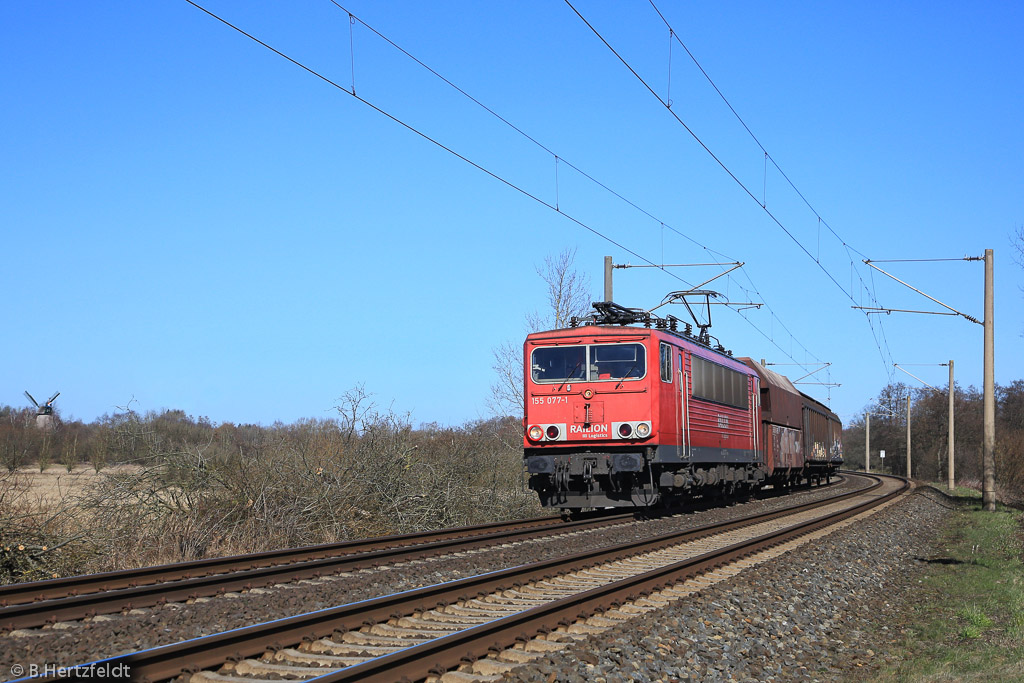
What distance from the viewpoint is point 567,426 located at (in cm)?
1750

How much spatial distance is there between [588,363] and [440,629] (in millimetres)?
10502

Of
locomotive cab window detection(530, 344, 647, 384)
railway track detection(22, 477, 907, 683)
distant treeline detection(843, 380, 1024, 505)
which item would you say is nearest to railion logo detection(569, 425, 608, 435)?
locomotive cab window detection(530, 344, 647, 384)

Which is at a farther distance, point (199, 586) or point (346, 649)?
point (199, 586)

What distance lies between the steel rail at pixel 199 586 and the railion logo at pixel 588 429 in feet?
13.9

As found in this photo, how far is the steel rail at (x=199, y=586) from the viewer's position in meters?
7.54

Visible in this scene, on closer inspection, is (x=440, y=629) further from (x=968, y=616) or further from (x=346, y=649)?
(x=968, y=616)

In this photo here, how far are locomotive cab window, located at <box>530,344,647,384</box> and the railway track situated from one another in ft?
19.0

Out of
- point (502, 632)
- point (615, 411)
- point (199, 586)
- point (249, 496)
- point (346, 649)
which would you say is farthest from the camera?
point (615, 411)

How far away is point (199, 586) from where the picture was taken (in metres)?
8.97

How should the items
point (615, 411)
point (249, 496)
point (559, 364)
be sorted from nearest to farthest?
1. point (249, 496)
2. point (615, 411)
3. point (559, 364)

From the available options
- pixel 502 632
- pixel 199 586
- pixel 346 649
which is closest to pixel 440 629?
pixel 502 632

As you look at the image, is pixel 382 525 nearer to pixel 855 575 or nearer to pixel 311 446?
pixel 311 446

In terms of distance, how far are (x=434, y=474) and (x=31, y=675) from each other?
13.2 meters

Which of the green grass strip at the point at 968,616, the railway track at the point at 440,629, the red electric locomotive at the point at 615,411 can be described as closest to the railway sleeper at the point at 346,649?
the railway track at the point at 440,629
